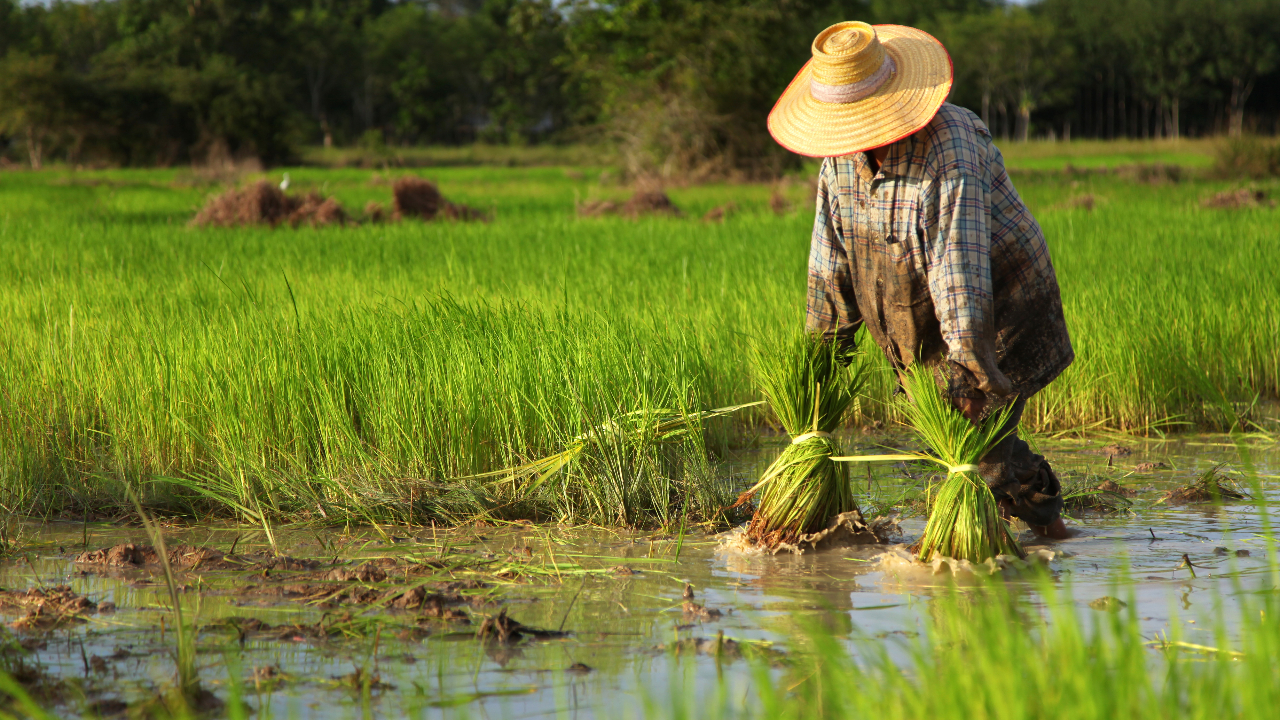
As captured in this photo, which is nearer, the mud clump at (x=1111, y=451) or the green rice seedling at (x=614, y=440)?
the green rice seedling at (x=614, y=440)

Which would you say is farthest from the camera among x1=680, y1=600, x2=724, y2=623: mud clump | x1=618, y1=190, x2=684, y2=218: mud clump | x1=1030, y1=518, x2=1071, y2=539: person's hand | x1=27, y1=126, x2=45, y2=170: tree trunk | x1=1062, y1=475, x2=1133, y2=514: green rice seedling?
x1=27, y1=126, x2=45, y2=170: tree trunk

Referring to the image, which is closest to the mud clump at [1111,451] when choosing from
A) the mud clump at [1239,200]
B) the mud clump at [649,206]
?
the mud clump at [1239,200]

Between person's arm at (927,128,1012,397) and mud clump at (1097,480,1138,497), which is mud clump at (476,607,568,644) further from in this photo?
mud clump at (1097,480,1138,497)

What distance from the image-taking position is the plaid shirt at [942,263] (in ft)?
7.94

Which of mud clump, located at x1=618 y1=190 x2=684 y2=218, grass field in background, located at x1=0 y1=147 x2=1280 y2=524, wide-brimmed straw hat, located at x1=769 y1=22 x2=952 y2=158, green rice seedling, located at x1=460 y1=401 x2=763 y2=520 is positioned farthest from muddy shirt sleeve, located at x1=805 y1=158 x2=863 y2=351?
mud clump, located at x1=618 y1=190 x2=684 y2=218

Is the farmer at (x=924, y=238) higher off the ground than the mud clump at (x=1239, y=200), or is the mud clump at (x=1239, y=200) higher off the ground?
the farmer at (x=924, y=238)

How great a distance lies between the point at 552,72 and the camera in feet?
146

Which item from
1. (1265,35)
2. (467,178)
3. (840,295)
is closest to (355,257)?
(840,295)

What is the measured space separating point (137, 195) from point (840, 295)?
580 inches

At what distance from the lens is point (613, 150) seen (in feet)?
69.2

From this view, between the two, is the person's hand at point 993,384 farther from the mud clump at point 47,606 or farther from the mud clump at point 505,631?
the mud clump at point 47,606

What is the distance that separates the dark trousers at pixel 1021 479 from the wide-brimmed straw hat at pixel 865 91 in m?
0.84

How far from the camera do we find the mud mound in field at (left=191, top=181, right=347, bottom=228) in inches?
416

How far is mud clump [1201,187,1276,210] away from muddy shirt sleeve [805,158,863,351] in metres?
9.13
